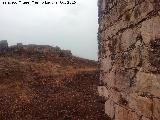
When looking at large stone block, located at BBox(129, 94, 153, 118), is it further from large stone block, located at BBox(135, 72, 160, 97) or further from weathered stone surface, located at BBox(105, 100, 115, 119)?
weathered stone surface, located at BBox(105, 100, 115, 119)

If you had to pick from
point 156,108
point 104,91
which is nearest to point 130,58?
point 156,108

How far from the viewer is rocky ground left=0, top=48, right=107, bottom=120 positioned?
8938 millimetres

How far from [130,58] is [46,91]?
29.3 ft

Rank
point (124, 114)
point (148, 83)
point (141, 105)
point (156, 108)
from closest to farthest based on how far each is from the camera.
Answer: point (156, 108) → point (148, 83) → point (141, 105) → point (124, 114)

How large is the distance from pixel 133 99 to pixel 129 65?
0.48 meters

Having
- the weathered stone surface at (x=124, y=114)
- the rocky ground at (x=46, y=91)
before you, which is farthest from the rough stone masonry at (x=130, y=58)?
Answer: the rocky ground at (x=46, y=91)

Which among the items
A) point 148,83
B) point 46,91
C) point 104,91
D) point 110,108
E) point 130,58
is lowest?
point 46,91

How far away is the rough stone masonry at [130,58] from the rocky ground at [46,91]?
1.36m

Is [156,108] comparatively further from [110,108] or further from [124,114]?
[110,108]

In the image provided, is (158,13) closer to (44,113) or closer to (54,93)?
(44,113)

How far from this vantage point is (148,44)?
3.49 m

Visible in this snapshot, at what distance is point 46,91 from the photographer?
12.7 m

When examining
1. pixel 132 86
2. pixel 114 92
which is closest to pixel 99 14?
pixel 114 92

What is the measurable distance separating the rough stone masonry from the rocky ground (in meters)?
1.36
